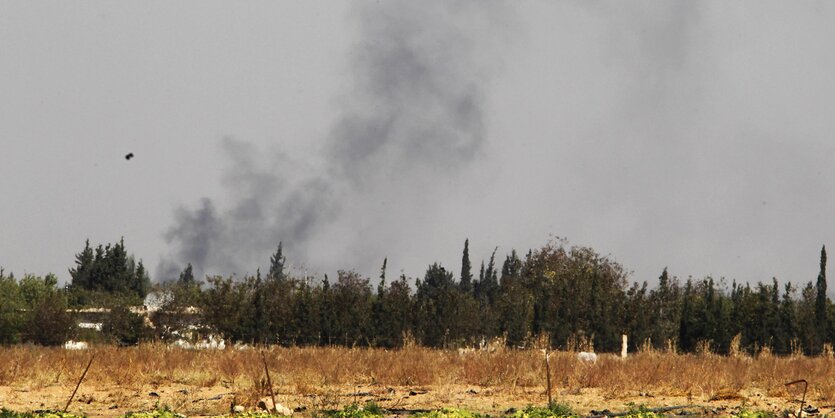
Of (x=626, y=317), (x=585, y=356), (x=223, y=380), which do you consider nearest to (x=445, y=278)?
(x=626, y=317)

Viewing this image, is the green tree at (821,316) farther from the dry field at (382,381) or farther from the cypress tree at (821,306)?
the dry field at (382,381)

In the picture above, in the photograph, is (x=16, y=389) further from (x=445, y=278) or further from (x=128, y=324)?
(x=445, y=278)

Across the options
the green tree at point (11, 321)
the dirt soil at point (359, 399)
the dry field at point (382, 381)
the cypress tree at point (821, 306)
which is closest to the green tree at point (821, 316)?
the cypress tree at point (821, 306)

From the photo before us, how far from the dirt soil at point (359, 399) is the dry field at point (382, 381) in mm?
25

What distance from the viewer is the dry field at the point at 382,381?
1605cm

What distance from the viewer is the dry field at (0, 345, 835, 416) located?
1605 centimetres

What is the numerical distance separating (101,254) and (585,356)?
2430 inches

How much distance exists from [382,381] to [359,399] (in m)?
2.76

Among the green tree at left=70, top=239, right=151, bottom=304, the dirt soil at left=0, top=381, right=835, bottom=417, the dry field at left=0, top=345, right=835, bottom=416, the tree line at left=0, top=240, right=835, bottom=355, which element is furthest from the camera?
the green tree at left=70, top=239, right=151, bottom=304

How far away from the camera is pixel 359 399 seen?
16.3 meters

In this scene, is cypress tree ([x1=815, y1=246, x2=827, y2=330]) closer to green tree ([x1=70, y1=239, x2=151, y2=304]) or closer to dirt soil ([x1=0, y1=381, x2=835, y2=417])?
dirt soil ([x1=0, y1=381, x2=835, y2=417])

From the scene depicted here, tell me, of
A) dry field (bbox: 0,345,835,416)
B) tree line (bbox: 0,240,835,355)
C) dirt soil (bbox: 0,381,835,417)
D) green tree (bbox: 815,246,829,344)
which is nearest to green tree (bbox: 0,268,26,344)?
tree line (bbox: 0,240,835,355)

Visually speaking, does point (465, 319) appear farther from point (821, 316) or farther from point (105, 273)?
point (105, 273)

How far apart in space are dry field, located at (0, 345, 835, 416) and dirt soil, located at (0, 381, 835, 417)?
25 millimetres
